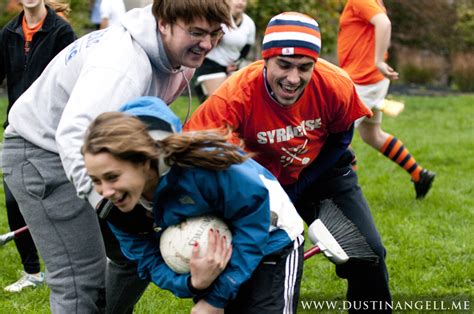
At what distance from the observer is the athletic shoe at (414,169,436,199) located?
297 inches

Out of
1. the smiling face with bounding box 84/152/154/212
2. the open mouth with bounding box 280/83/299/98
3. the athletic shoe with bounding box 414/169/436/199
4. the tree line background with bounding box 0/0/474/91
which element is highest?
the smiling face with bounding box 84/152/154/212

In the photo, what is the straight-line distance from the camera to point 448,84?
58.5 feet

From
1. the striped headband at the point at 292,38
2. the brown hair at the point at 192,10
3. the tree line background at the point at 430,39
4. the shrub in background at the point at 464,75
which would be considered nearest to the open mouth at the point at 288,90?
the striped headband at the point at 292,38

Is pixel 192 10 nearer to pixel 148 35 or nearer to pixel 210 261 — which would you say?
pixel 148 35

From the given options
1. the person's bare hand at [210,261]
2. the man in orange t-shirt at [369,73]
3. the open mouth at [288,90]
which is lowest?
the man in orange t-shirt at [369,73]

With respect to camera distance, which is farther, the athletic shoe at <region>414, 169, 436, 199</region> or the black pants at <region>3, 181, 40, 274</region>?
the athletic shoe at <region>414, 169, 436, 199</region>

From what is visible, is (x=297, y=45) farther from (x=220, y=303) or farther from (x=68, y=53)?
(x=220, y=303)

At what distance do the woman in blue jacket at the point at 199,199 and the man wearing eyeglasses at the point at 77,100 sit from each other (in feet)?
0.93

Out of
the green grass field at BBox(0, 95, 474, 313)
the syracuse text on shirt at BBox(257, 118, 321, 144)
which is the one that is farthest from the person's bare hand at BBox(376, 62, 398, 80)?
the syracuse text on shirt at BBox(257, 118, 321, 144)

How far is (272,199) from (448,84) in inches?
593

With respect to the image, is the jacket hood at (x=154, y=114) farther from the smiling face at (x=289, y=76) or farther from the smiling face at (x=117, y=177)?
the smiling face at (x=289, y=76)

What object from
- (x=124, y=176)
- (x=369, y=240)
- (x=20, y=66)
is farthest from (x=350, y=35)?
(x=124, y=176)

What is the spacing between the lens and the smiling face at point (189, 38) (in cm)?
357

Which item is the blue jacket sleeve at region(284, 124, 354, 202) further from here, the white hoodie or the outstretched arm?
the outstretched arm
